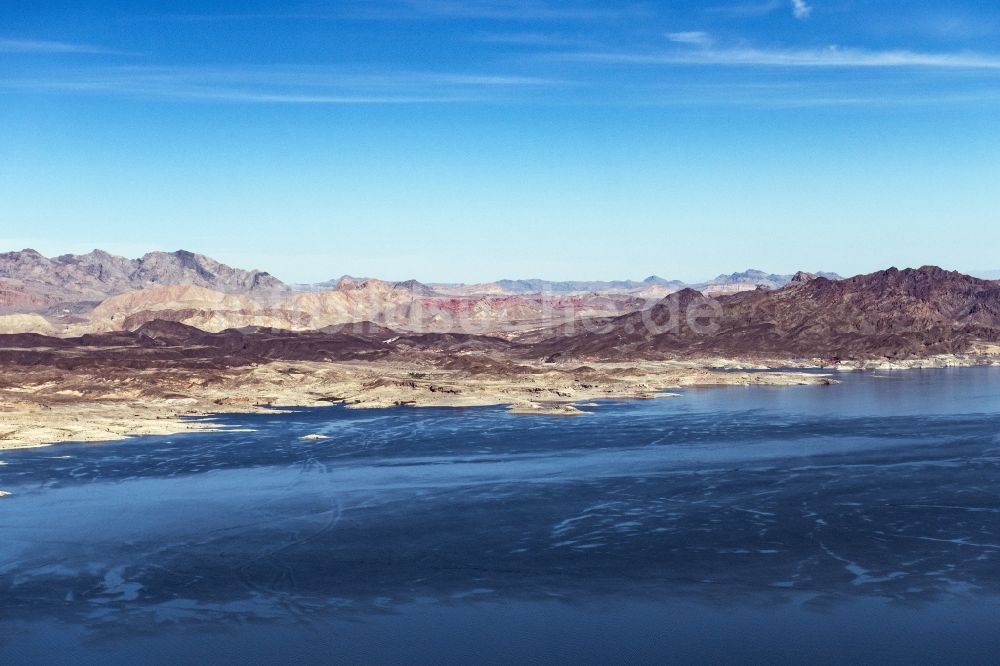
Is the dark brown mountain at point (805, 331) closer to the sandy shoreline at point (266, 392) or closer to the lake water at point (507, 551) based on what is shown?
the sandy shoreline at point (266, 392)

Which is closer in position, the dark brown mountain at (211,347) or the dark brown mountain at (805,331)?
the dark brown mountain at (211,347)

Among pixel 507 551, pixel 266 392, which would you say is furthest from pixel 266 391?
pixel 507 551

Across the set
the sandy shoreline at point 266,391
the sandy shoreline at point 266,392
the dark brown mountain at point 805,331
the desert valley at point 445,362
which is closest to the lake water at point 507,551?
the sandy shoreline at point 266,392

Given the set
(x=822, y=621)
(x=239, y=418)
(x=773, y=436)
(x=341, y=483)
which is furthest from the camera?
(x=239, y=418)

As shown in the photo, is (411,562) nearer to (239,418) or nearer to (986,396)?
(239,418)

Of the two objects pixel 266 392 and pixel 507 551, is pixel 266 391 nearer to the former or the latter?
pixel 266 392

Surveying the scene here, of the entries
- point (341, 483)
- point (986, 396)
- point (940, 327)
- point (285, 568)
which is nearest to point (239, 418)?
point (341, 483)

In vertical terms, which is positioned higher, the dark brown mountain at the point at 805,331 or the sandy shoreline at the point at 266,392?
the dark brown mountain at the point at 805,331

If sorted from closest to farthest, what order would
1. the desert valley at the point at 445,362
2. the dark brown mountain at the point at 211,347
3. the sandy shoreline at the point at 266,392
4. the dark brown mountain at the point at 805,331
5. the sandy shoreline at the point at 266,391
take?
the sandy shoreline at the point at 266,392 < the sandy shoreline at the point at 266,391 < the desert valley at the point at 445,362 < the dark brown mountain at the point at 211,347 < the dark brown mountain at the point at 805,331
